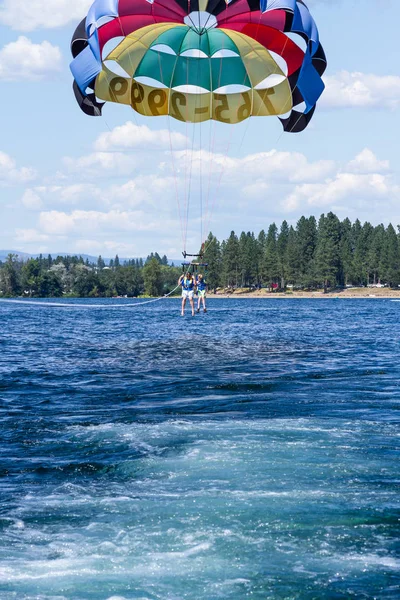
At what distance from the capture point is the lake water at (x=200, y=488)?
28.6ft

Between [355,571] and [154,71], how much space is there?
2200cm

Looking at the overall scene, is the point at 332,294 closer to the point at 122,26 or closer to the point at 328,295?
the point at 328,295

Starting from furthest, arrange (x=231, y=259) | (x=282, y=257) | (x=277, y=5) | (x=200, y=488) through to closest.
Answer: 1. (x=231, y=259)
2. (x=282, y=257)
3. (x=277, y=5)
4. (x=200, y=488)

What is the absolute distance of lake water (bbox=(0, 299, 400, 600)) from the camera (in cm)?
872

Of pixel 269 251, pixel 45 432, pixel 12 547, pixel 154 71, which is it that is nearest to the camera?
pixel 12 547

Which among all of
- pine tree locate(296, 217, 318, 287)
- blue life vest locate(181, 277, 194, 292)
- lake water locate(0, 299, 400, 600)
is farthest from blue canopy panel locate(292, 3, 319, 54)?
pine tree locate(296, 217, 318, 287)

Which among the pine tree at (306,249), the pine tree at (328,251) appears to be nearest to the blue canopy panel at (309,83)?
the pine tree at (328,251)

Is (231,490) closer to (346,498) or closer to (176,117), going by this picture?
(346,498)

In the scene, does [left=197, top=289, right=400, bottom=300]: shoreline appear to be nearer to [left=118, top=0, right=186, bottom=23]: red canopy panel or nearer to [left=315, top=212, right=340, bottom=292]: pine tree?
[left=315, top=212, right=340, bottom=292]: pine tree

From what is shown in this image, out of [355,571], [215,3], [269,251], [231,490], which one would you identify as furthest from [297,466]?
[269,251]

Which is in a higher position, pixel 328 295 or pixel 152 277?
pixel 152 277

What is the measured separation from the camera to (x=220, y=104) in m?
28.0

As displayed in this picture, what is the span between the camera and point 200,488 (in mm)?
11852

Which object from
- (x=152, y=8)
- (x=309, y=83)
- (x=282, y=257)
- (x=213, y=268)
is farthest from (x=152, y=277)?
(x=152, y=8)
